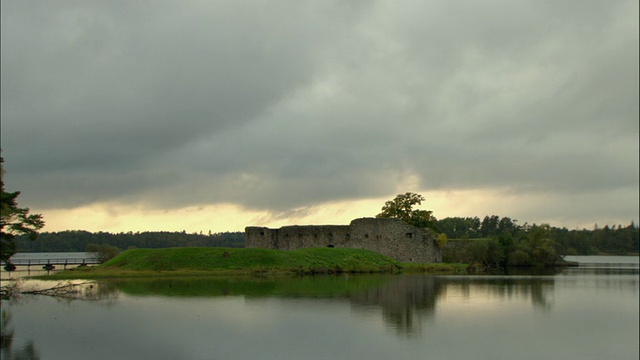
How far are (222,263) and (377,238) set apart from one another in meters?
17.4

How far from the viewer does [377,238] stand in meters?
54.8

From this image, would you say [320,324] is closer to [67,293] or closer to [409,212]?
[67,293]

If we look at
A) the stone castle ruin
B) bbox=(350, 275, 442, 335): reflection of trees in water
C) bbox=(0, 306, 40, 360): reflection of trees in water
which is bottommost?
bbox=(0, 306, 40, 360): reflection of trees in water

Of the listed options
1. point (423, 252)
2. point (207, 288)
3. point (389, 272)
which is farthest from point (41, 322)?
point (423, 252)

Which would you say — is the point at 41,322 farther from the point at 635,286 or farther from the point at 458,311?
the point at 635,286

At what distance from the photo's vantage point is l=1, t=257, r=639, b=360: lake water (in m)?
14.4

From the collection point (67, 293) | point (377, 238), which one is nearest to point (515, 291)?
point (67, 293)

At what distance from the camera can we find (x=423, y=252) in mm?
55719

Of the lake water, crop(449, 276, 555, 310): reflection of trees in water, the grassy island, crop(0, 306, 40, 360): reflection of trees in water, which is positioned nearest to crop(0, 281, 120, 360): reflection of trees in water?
crop(0, 306, 40, 360): reflection of trees in water

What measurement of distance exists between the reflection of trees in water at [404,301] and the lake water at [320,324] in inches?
1.7

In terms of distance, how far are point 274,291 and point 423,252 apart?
3007cm

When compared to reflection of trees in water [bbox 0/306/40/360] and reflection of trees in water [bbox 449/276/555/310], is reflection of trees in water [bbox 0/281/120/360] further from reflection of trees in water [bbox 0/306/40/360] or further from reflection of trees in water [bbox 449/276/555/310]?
reflection of trees in water [bbox 449/276/555/310]

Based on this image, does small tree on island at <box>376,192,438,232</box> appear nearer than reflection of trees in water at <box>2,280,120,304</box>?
No

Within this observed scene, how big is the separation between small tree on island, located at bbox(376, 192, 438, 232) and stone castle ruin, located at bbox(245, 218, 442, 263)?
5.63m
